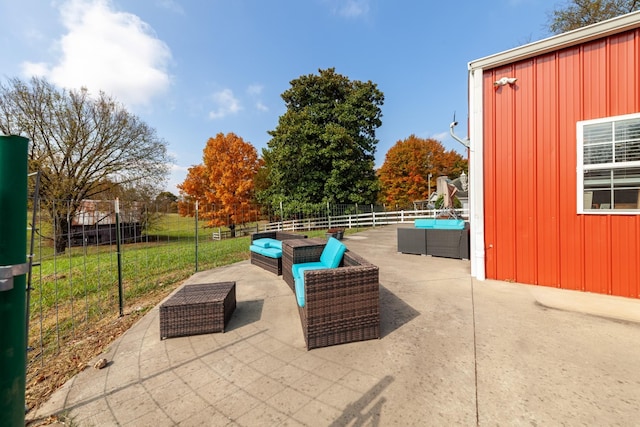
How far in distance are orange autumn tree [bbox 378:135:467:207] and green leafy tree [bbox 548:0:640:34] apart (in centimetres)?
1645

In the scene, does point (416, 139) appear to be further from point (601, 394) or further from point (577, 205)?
point (601, 394)

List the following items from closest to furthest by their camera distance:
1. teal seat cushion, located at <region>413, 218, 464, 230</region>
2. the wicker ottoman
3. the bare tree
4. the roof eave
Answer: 1. the wicker ottoman
2. the roof eave
3. teal seat cushion, located at <region>413, 218, 464, 230</region>
4. the bare tree

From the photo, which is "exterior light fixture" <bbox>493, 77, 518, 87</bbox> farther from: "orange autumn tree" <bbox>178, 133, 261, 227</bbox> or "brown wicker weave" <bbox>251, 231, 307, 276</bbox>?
"orange autumn tree" <bbox>178, 133, 261, 227</bbox>

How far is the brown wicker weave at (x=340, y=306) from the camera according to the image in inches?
95.5

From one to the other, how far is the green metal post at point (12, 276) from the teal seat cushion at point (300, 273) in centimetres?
192

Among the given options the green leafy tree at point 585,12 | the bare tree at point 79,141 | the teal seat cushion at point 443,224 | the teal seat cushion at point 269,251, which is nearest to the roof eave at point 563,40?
the teal seat cushion at point 443,224

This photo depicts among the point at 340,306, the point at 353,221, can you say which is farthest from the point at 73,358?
the point at 353,221

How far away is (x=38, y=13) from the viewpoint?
19.1ft

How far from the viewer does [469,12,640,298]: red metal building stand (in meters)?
3.54

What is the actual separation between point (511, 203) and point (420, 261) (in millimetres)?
2391

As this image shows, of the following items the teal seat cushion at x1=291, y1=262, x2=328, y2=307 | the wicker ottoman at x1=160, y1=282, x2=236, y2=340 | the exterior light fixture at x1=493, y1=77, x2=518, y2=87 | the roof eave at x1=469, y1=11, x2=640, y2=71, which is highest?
the roof eave at x1=469, y1=11, x2=640, y2=71

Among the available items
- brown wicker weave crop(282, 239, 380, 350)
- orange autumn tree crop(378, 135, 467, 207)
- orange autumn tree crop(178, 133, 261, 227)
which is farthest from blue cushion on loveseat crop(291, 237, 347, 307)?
orange autumn tree crop(378, 135, 467, 207)

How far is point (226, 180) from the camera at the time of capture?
58.6ft

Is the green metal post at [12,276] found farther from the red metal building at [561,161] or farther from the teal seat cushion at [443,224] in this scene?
the teal seat cushion at [443,224]
